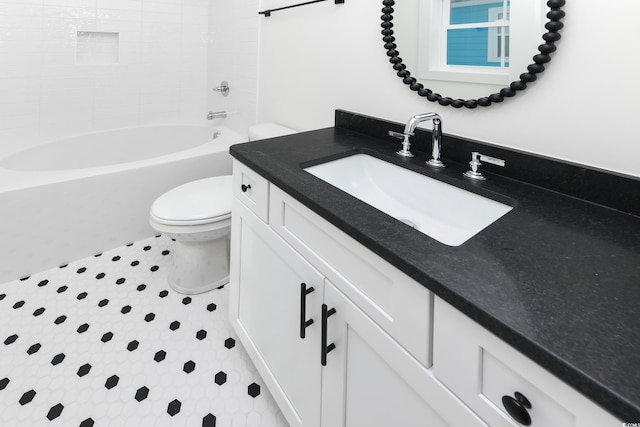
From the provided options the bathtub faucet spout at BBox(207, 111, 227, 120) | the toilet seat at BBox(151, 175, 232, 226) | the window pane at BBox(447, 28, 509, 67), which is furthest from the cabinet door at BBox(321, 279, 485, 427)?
the bathtub faucet spout at BBox(207, 111, 227, 120)

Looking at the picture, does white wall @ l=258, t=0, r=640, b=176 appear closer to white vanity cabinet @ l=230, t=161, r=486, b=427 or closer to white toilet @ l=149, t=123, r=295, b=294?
white toilet @ l=149, t=123, r=295, b=294

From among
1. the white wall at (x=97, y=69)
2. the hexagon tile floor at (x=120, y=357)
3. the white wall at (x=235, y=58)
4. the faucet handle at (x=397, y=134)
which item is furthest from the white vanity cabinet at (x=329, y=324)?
the white wall at (x=97, y=69)

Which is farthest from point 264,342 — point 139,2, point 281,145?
point 139,2

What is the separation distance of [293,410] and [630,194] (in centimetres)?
98

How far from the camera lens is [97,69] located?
2369mm

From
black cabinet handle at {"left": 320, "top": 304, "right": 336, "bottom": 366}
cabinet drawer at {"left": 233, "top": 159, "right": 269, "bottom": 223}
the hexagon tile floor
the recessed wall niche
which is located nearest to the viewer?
black cabinet handle at {"left": 320, "top": 304, "right": 336, "bottom": 366}

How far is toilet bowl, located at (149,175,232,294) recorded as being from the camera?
1504mm

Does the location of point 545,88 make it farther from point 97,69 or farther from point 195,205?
point 97,69

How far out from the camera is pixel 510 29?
2.91 ft

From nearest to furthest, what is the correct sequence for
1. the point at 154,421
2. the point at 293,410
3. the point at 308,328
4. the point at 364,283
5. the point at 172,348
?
the point at 364,283 < the point at 308,328 < the point at 293,410 < the point at 154,421 < the point at 172,348

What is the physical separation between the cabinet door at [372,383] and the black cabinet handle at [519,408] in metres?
0.06

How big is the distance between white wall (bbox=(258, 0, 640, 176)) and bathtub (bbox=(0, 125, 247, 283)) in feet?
3.41

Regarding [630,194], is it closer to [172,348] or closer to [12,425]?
[172,348]

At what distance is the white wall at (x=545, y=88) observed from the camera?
750mm
